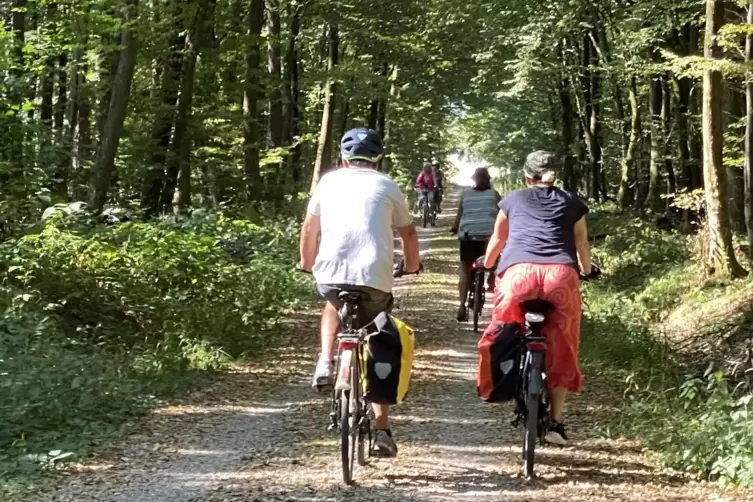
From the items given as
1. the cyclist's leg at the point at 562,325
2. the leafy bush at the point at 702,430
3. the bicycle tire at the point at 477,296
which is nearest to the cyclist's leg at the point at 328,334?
the cyclist's leg at the point at 562,325

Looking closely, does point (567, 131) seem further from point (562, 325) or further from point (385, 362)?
point (385, 362)

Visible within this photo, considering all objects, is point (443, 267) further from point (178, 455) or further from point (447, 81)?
point (447, 81)

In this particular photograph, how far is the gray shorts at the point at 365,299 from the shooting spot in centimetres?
549

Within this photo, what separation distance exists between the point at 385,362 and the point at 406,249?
2.61ft

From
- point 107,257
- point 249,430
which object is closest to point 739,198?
point 107,257

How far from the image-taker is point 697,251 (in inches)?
561

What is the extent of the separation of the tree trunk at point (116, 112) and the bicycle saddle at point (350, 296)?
10.5 m

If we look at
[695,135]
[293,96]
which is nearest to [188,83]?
[293,96]

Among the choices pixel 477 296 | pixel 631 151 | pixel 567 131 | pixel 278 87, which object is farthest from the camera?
pixel 567 131

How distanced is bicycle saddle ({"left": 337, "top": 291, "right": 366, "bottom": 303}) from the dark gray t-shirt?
3.52 ft

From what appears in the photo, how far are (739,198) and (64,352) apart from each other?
12.5 m

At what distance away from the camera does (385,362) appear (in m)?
5.52

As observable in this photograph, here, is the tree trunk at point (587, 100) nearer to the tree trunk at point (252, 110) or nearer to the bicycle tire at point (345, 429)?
the tree trunk at point (252, 110)

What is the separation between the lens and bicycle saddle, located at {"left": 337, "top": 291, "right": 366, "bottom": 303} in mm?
5465
